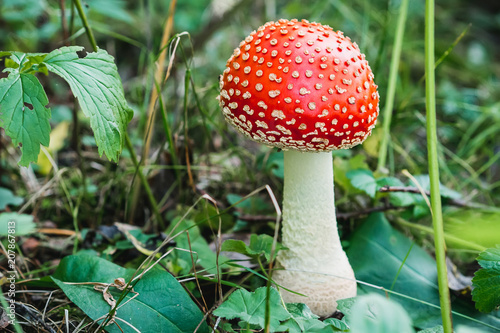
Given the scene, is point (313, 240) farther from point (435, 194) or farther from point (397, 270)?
point (435, 194)

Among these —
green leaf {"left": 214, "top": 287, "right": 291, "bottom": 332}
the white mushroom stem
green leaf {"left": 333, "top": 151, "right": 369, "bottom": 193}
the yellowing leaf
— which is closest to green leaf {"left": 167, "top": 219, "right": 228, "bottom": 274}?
the white mushroom stem

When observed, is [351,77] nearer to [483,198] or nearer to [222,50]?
[483,198]

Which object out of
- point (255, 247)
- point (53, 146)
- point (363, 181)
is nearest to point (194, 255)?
point (255, 247)

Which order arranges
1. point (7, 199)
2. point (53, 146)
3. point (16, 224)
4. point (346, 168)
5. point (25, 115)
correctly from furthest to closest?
point (53, 146) → point (346, 168) → point (7, 199) → point (16, 224) → point (25, 115)

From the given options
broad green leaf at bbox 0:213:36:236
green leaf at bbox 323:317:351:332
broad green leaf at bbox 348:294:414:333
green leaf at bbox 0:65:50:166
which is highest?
green leaf at bbox 0:65:50:166

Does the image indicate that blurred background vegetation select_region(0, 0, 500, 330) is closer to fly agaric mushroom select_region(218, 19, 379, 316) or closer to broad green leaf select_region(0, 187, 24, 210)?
broad green leaf select_region(0, 187, 24, 210)

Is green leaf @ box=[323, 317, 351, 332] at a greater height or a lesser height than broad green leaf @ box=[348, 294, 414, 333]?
lesser

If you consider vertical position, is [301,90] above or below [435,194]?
above
